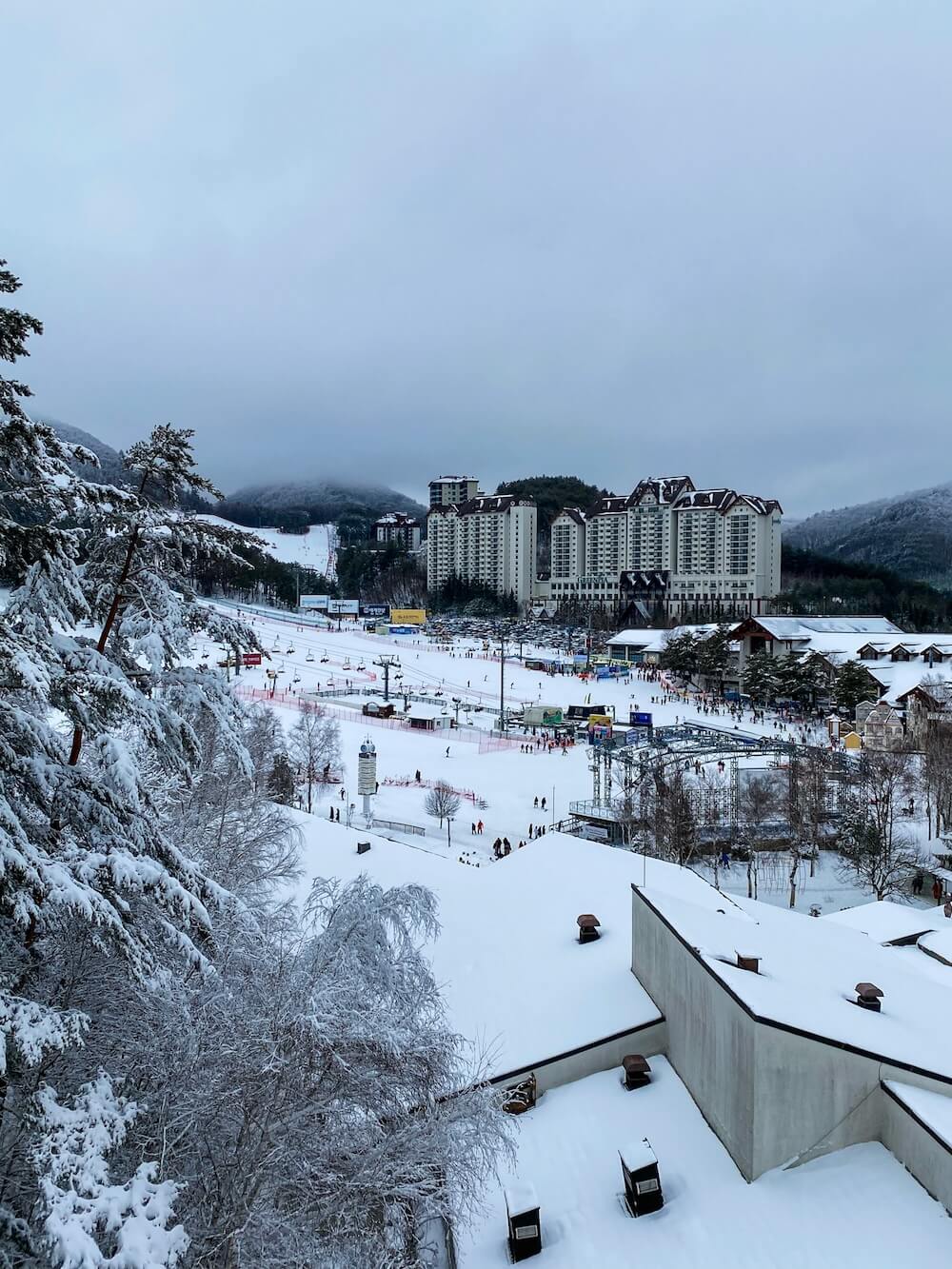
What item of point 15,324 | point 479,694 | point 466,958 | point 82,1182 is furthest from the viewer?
point 479,694

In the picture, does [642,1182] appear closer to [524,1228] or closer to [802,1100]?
[524,1228]

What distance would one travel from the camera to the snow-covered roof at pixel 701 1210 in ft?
20.3

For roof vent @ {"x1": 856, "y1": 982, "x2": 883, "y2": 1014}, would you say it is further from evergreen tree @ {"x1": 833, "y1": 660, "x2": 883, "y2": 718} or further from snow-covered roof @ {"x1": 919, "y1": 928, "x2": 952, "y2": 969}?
evergreen tree @ {"x1": 833, "y1": 660, "x2": 883, "y2": 718}

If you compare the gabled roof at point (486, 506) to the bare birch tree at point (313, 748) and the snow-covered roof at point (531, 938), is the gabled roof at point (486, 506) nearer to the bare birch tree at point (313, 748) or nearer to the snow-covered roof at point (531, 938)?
the bare birch tree at point (313, 748)

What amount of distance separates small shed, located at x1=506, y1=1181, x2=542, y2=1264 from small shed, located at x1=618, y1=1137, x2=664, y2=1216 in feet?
2.73

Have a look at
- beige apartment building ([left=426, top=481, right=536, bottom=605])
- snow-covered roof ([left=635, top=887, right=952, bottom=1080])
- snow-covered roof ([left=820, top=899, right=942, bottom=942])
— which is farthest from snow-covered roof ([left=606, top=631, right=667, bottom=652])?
snow-covered roof ([left=635, top=887, right=952, bottom=1080])

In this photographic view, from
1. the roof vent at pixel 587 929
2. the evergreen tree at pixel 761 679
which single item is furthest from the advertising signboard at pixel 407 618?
the roof vent at pixel 587 929

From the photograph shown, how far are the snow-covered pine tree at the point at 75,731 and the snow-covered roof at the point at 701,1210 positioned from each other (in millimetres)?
4002

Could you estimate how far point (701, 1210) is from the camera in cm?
684

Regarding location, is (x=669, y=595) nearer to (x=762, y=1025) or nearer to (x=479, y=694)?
(x=479, y=694)

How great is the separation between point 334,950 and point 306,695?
46.0m

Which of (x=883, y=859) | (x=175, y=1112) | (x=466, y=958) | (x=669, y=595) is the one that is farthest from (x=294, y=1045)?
(x=669, y=595)

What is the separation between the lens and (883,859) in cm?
2419

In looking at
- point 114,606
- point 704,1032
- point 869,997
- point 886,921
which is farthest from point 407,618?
point 114,606
